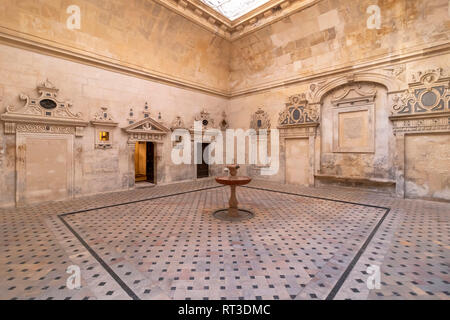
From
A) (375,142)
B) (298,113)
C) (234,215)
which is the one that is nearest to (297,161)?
(298,113)

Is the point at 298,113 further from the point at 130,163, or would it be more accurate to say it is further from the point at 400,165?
the point at 130,163

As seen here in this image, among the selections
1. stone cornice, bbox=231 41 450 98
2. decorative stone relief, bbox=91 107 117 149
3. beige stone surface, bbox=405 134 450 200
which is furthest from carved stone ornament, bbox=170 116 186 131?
beige stone surface, bbox=405 134 450 200

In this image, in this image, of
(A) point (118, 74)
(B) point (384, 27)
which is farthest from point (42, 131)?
(B) point (384, 27)

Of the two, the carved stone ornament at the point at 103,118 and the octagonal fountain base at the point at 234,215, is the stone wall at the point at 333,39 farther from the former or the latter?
the octagonal fountain base at the point at 234,215

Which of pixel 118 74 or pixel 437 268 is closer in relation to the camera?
pixel 437 268

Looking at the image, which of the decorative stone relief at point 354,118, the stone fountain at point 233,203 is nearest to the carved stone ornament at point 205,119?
the decorative stone relief at point 354,118

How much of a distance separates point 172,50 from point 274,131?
6.47 metres

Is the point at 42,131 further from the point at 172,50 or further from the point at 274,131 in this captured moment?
the point at 274,131

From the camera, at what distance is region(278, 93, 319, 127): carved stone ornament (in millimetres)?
10078

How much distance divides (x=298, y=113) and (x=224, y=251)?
8572mm

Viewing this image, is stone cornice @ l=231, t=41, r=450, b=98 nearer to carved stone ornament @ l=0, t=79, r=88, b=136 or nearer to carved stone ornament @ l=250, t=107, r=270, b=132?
carved stone ornament @ l=250, t=107, r=270, b=132

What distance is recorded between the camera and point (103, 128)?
27.9 ft

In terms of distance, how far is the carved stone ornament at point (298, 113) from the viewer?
1008cm

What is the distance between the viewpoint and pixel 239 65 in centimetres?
1283
